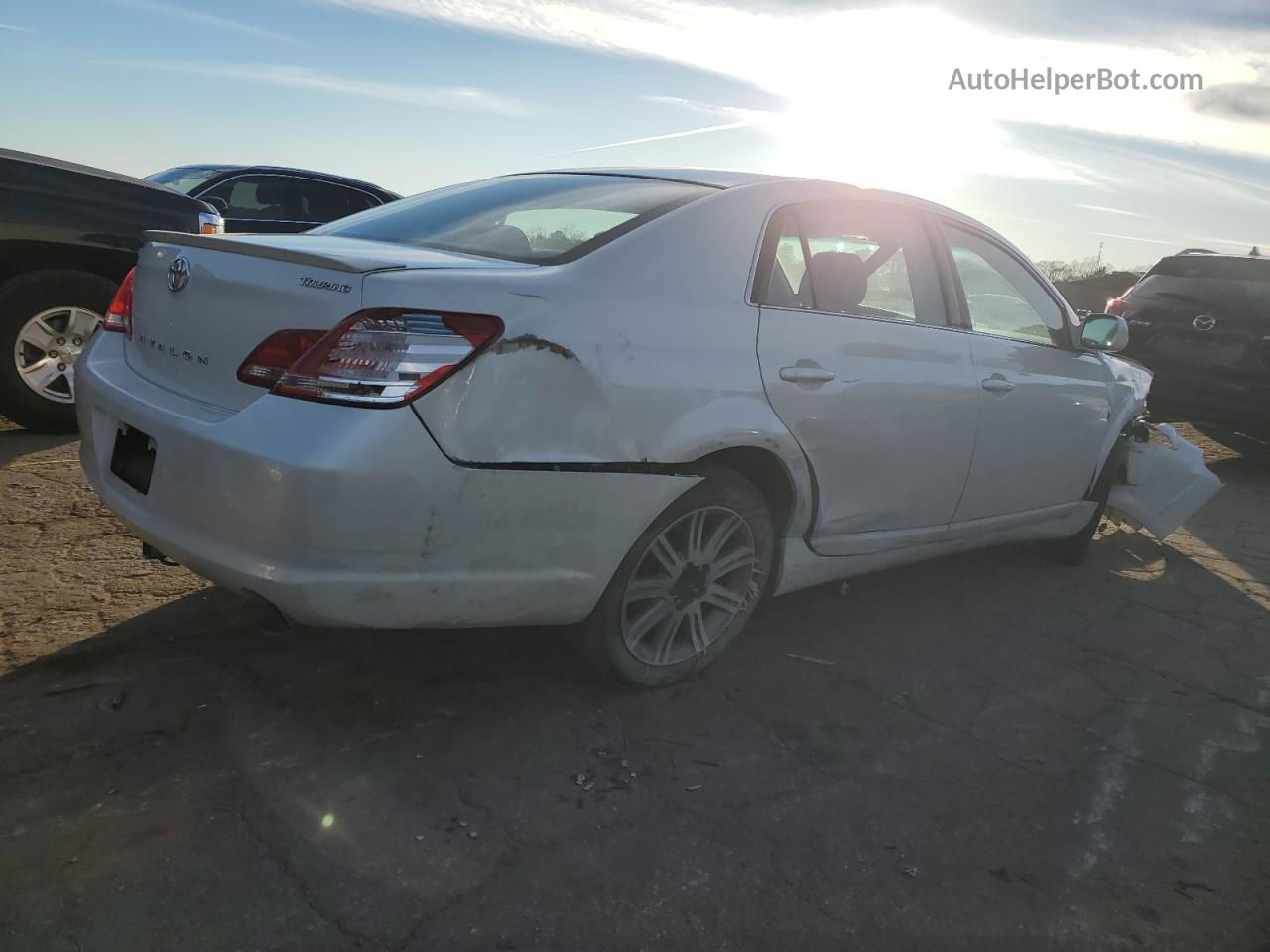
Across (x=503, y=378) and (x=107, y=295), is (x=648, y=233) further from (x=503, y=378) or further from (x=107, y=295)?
(x=107, y=295)

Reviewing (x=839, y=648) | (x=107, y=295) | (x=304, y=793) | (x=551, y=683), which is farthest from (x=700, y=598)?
(x=107, y=295)

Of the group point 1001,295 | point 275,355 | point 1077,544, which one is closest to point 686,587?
point 275,355

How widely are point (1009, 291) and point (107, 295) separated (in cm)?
448

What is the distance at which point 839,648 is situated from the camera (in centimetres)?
362

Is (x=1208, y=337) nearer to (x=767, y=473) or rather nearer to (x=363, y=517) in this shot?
(x=767, y=473)

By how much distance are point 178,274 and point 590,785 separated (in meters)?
1.74

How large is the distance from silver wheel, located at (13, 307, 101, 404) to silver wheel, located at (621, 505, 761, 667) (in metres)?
3.72

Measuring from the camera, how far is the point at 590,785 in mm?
2527

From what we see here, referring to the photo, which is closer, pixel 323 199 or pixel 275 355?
pixel 275 355

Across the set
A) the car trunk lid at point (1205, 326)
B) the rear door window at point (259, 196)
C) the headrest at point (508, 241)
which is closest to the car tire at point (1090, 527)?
the car trunk lid at point (1205, 326)

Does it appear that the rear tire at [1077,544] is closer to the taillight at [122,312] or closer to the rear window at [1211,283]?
the rear window at [1211,283]

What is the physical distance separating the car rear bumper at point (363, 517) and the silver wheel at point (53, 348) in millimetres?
3027

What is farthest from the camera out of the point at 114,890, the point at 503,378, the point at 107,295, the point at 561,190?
the point at 107,295

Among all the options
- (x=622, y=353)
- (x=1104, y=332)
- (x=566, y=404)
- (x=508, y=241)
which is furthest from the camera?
(x=1104, y=332)
